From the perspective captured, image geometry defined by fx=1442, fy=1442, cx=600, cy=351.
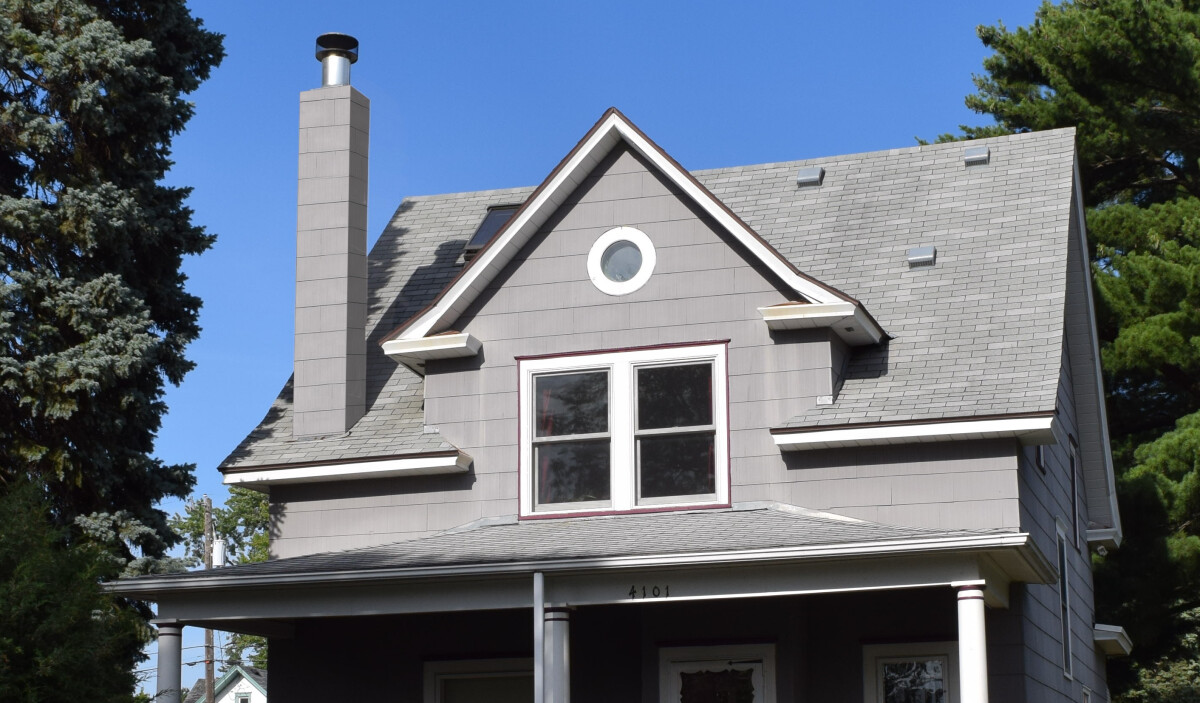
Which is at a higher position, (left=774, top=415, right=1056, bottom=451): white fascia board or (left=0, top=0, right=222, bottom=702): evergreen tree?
(left=0, top=0, right=222, bottom=702): evergreen tree

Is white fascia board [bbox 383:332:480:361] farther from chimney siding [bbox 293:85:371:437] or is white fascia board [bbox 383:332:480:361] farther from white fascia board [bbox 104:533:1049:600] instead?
white fascia board [bbox 104:533:1049:600]

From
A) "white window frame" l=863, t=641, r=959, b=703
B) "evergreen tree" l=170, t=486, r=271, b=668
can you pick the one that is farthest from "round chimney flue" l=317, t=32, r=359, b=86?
"evergreen tree" l=170, t=486, r=271, b=668

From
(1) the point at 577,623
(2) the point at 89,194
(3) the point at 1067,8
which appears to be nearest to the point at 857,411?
(1) the point at 577,623

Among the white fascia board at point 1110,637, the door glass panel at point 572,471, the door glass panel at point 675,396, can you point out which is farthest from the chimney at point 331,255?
the white fascia board at point 1110,637

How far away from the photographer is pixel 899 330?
14.0m

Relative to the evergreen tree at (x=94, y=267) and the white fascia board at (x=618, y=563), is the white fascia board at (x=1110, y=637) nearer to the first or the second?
the white fascia board at (x=618, y=563)

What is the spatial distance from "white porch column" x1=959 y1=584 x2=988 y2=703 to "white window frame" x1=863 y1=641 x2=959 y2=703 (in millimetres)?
1985

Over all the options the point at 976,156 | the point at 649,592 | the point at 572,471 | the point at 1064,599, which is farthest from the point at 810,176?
the point at 649,592

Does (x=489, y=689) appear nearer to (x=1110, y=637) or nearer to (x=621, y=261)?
(x=621, y=261)

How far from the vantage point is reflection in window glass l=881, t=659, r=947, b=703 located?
12703 mm

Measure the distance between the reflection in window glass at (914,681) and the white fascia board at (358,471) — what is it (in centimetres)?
447

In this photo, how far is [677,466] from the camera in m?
13.6

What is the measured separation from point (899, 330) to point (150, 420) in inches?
323

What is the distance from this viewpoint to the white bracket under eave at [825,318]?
13.1 metres
